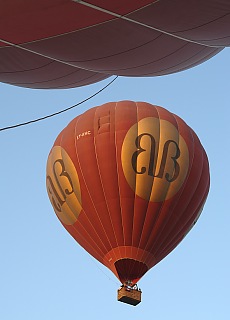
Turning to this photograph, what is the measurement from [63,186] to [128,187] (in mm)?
1623

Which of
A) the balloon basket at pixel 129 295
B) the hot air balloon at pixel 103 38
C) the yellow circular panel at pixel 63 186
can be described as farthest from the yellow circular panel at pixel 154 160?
the hot air balloon at pixel 103 38

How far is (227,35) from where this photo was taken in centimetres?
930

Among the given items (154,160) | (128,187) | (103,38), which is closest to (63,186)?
(128,187)

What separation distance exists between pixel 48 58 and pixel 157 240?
25.8 feet

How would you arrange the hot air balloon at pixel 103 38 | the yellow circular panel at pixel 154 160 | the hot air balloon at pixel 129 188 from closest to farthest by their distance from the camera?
the hot air balloon at pixel 103 38 → the hot air balloon at pixel 129 188 → the yellow circular panel at pixel 154 160

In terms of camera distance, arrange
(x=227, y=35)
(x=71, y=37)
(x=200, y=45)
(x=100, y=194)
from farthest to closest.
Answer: (x=100, y=194)
(x=200, y=45)
(x=71, y=37)
(x=227, y=35)

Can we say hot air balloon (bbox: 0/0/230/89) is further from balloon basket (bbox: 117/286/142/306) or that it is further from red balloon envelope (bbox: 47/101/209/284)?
balloon basket (bbox: 117/286/142/306)

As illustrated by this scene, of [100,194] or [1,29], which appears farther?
[100,194]

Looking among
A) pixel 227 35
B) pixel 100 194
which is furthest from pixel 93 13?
pixel 100 194

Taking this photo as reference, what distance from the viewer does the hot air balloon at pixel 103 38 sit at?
9.05m

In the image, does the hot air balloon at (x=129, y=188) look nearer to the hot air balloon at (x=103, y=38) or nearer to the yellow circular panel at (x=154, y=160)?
the yellow circular panel at (x=154, y=160)

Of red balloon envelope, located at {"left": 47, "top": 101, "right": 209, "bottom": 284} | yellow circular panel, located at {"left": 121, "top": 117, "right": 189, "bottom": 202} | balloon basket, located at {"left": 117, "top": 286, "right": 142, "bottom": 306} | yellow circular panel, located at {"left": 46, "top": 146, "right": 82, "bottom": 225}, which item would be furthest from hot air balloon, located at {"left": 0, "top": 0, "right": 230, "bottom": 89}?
balloon basket, located at {"left": 117, "top": 286, "right": 142, "bottom": 306}

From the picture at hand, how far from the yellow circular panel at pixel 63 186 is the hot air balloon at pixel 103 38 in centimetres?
705

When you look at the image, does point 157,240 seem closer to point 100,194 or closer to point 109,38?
point 100,194
